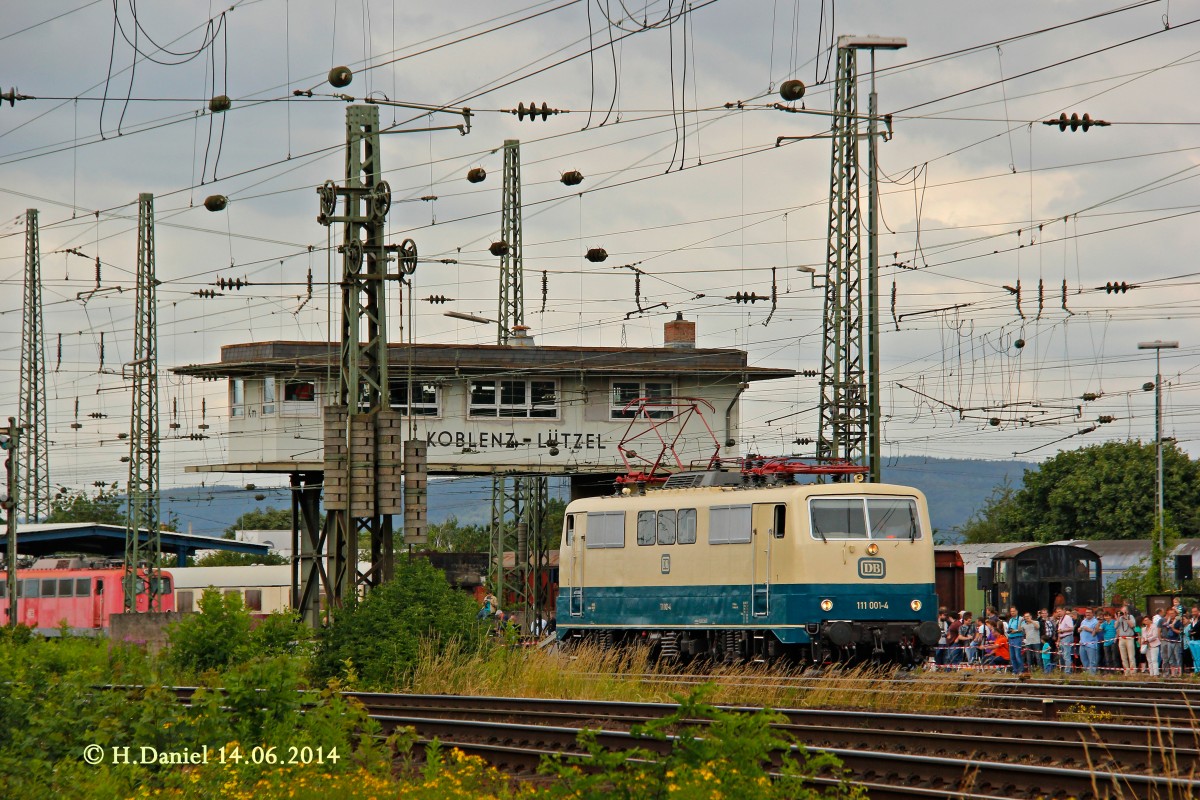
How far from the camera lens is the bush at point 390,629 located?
21.0 m

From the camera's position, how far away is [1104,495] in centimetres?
8375

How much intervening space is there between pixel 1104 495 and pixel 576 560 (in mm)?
62507

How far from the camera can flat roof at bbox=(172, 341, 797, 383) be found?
141 feet

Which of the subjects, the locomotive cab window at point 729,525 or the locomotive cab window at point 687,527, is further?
the locomotive cab window at point 687,527

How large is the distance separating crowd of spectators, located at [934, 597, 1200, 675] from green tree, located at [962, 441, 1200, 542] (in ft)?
175

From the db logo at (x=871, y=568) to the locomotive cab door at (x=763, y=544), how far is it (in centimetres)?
137

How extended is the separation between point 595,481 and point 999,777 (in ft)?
106

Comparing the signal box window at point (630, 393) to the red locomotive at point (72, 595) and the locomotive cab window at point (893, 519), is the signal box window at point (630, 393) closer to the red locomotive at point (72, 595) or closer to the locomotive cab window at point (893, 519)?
the red locomotive at point (72, 595)

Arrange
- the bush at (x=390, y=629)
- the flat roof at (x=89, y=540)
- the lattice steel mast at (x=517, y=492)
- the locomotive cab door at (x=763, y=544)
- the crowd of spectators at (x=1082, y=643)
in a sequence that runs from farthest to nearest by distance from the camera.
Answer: the flat roof at (x=89, y=540)
the lattice steel mast at (x=517, y=492)
the crowd of spectators at (x=1082, y=643)
the locomotive cab door at (x=763, y=544)
the bush at (x=390, y=629)

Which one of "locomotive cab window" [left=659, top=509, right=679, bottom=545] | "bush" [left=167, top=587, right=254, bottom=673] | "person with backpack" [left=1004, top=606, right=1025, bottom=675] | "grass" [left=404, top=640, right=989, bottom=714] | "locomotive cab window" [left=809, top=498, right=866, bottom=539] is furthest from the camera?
"person with backpack" [left=1004, top=606, right=1025, bottom=675]

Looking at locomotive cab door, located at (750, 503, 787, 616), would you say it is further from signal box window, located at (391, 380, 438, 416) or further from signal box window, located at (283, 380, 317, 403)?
signal box window, located at (283, 380, 317, 403)

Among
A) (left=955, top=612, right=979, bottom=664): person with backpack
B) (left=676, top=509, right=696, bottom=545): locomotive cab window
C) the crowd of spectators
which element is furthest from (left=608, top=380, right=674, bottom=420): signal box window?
(left=676, top=509, right=696, bottom=545): locomotive cab window

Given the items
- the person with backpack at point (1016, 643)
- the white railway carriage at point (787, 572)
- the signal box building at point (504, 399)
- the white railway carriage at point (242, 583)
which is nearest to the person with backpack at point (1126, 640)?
the person with backpack at point (1016, 643)

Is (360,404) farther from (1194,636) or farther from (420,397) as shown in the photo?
(420,397)
